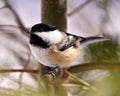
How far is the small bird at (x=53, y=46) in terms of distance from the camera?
709mm

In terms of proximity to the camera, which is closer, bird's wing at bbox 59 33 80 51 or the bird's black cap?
the bird's black cap

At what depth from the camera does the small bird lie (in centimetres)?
71

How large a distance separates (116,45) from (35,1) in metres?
1.19

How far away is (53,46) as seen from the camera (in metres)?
0.77

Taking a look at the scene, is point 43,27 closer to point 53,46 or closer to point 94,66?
point 53,46

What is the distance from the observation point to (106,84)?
250 mm

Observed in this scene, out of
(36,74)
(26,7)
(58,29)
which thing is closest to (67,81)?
(36,74)

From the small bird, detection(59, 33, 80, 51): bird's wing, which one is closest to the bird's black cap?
the small bird

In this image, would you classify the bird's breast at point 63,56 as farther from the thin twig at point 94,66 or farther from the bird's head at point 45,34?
the thin twig at point 94,66

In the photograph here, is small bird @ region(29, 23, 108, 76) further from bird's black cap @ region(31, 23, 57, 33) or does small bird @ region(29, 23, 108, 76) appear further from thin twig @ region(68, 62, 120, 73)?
thin twig @ region(68, 62, 120, 73)

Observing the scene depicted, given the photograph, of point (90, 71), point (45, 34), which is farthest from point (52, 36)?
point (90, 71)

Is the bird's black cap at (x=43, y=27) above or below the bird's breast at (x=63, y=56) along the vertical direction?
above

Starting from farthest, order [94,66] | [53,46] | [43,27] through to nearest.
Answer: [53,46], [43,27], [94,66]

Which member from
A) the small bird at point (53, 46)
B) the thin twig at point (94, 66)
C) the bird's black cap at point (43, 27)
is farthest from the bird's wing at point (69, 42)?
the thin twig at point (94, 66)
